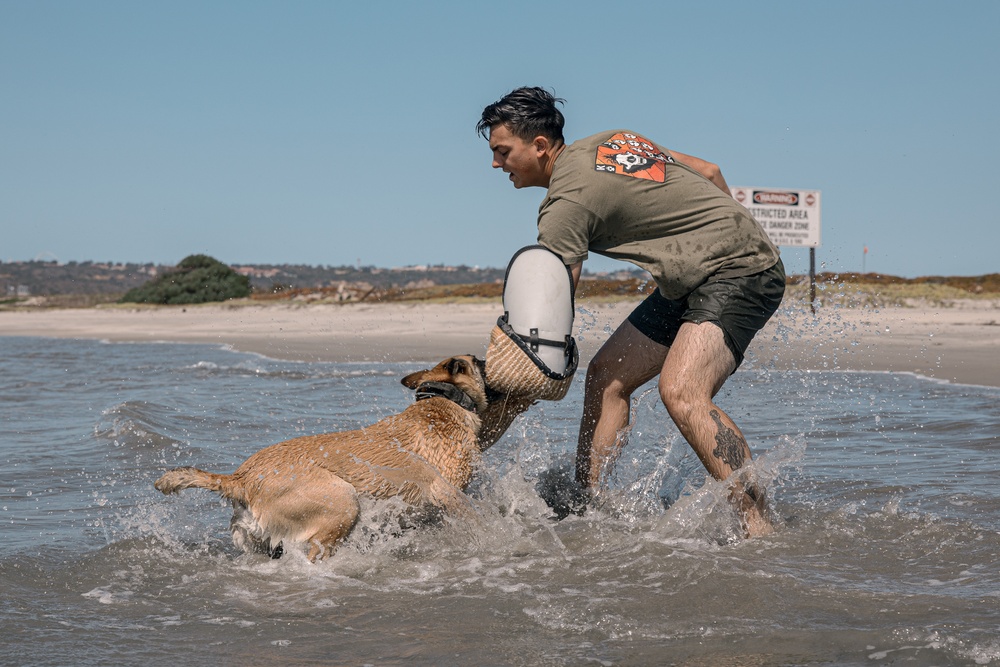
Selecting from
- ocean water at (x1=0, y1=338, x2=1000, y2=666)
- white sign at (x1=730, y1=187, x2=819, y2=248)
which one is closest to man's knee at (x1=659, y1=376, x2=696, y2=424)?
ocean water at (x1=0, y1=338, x2=1000, y2=666)

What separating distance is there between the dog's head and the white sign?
17817mm

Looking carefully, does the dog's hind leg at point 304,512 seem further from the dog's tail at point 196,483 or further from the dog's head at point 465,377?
the dog's head at point 465,377

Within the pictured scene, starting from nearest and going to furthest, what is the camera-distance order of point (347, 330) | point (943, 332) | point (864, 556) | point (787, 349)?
1. point (864, 556)
2. point (787, 349)
3. point (943, 332)
4. point (347, 330)

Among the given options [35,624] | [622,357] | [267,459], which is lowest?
[35,624]

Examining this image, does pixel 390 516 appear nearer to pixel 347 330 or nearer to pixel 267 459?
pixel 267 459

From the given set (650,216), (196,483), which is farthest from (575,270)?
(196,483)

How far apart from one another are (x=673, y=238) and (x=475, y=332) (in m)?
12.8

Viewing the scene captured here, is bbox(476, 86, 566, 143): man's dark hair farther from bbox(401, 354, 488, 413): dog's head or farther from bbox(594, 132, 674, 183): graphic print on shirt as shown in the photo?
bbox(401, 354, 488, 413): dog's head

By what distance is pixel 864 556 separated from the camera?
4.04m

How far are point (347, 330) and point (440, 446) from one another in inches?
608


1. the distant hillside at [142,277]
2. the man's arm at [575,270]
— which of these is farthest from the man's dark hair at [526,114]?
the distant hillside at [142,277]

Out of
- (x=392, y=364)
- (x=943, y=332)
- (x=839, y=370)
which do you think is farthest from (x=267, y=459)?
(x=943, y=332)

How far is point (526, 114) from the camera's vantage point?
14.0ft

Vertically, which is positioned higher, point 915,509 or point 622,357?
point 622,357
